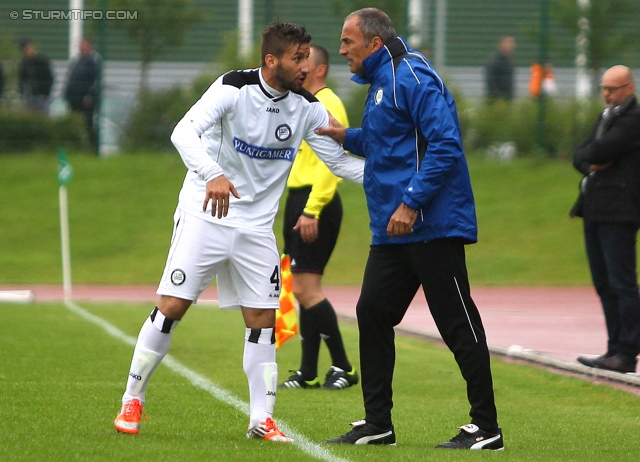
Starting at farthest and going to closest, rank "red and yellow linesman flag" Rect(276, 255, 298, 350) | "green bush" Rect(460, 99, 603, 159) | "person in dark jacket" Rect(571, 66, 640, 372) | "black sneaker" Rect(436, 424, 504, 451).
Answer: "green bush" Rect(460, 99, 603, 159) < "person in dark jacket" Rect(571, 66, 640, 372) < "red and yellow linesman flag" Rect(276, 255, 298, 350) < "black sneaker" Rect(436, 424, 504, 451)

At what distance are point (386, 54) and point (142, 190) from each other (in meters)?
15.9

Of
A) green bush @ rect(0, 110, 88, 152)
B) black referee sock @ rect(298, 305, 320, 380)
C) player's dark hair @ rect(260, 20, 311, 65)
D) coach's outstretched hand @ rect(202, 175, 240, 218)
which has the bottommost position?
green bush @ rect(0, 110, 88, 152)

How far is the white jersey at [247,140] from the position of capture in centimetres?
549

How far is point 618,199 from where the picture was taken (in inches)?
333

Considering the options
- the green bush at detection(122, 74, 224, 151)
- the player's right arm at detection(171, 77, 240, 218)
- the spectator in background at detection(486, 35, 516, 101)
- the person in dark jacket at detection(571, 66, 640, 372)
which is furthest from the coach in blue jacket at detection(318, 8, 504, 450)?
the spectator in background at detection(486, 35, 516, 101)

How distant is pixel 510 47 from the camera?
2173cm

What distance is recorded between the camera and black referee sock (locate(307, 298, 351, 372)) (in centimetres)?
805

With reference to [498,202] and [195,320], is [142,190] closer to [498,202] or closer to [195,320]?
[498,202]

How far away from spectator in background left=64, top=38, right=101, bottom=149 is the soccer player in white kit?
51.5 feet

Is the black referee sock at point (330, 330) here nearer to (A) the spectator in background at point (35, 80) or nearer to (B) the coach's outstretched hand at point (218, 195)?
(B) the coach's outstretched hand at point (218, 195)

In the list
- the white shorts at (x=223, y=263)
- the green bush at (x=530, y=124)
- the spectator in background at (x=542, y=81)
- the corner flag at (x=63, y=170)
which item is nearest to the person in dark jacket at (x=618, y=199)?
the white shorts at (x=223, y=263)

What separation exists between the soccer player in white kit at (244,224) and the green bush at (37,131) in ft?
52.9

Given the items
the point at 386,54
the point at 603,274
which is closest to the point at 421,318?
the point at 603,274

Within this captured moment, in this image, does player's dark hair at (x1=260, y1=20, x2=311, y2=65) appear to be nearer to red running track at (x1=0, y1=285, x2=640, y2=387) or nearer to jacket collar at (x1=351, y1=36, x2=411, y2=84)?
jacket collar at (x1=351, y1=36, x2=411, y2=84)
